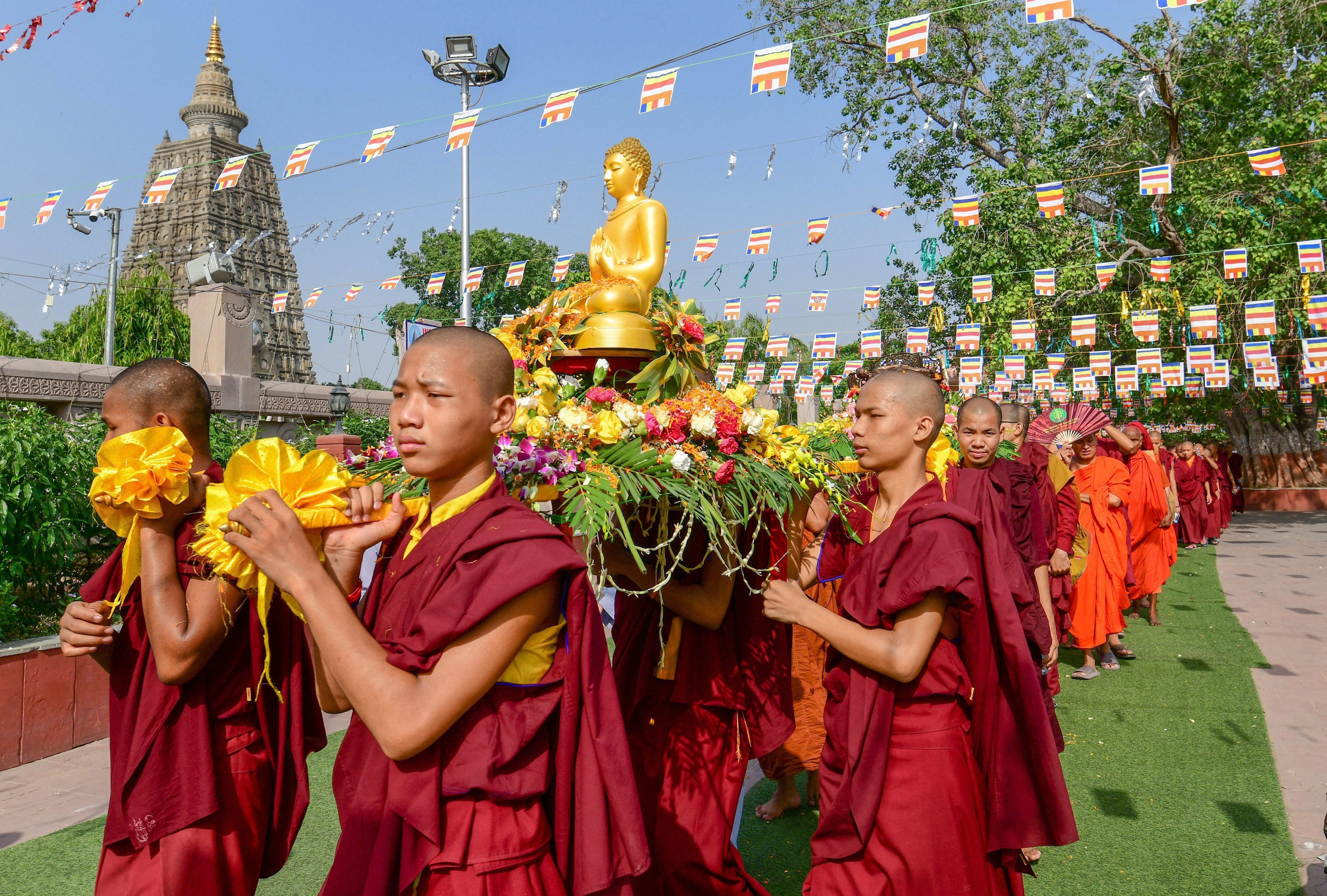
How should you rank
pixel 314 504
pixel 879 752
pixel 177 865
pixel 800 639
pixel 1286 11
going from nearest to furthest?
pixel 314 504 → pixel 177 865 → pixel 879 752 → pixel 800 639 → pixel 1286 11

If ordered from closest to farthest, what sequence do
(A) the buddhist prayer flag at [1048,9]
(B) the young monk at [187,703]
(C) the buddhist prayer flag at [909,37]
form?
(B) the young monk at [187,703] < (A) the buddhist prayer flag at [1048,9] < (C) the buddhist prayer flag at [909,37]

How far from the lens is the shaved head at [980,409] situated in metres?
5.14

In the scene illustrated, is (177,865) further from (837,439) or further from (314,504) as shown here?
(837,439)

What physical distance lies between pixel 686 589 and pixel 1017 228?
16.1 m

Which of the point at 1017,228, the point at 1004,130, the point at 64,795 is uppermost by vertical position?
the point at 1004,130

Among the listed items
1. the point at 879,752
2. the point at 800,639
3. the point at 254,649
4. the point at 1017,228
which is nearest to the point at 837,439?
the point at 879,752

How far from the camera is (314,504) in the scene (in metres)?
1.73

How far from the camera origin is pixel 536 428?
2.51m

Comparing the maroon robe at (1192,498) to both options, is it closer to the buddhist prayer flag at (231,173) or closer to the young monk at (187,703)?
the buddhist prayer flag at (231,173)

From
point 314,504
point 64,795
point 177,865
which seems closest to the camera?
point 314,504

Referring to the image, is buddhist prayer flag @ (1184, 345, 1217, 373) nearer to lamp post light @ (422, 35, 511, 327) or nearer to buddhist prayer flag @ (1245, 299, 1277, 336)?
buddhist prayer flag @ (1245, 299, 1277, 336)

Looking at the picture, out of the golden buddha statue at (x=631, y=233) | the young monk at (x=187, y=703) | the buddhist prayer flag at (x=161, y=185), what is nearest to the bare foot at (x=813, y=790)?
the golden buddha statue at (x=631, y=233)

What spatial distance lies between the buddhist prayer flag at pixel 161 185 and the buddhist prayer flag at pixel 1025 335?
12998 mm

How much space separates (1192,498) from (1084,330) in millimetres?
3513
